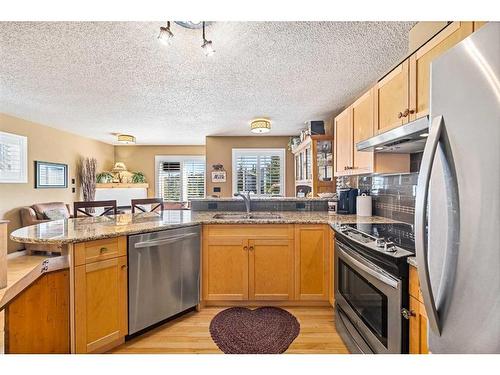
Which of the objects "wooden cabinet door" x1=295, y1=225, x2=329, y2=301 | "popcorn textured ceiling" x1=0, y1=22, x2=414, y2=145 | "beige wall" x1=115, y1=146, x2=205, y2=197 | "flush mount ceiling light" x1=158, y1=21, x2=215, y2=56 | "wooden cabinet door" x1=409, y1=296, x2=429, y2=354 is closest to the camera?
"wooden cabinet door" x1=409, y1=296, x2=429, y2=354

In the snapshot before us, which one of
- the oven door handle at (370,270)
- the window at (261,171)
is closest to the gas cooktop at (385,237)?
the oven door handle at (370,270)

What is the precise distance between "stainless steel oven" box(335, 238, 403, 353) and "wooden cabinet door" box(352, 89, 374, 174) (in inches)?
29.8

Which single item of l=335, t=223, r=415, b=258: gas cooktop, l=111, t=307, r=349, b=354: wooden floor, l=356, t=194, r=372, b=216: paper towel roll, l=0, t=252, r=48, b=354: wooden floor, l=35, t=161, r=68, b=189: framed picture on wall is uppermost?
l=35, t=161, r=68, b=189: framed picture on wall

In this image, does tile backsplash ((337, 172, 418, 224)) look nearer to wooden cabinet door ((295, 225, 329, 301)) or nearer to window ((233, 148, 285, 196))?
wooden cabinet door ((295, 225, 329, 301))

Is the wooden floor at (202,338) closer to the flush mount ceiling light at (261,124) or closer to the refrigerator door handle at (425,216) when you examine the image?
the refrigerator door handle at (425,216)

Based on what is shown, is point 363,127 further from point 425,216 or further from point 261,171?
point 261,171

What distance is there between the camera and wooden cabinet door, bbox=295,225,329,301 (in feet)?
7.49

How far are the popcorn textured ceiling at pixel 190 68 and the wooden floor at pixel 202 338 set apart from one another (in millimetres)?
2364

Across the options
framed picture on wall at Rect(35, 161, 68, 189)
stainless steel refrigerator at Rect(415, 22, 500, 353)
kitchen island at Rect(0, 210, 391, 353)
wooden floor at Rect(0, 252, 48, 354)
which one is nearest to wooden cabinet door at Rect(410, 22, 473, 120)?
Result: stainless steel refrigerator at Rect(415, 22, 500, 353)

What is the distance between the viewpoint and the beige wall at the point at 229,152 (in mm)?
5828

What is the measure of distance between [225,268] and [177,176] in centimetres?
530

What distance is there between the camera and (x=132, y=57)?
2.22m

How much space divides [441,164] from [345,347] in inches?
64.1
